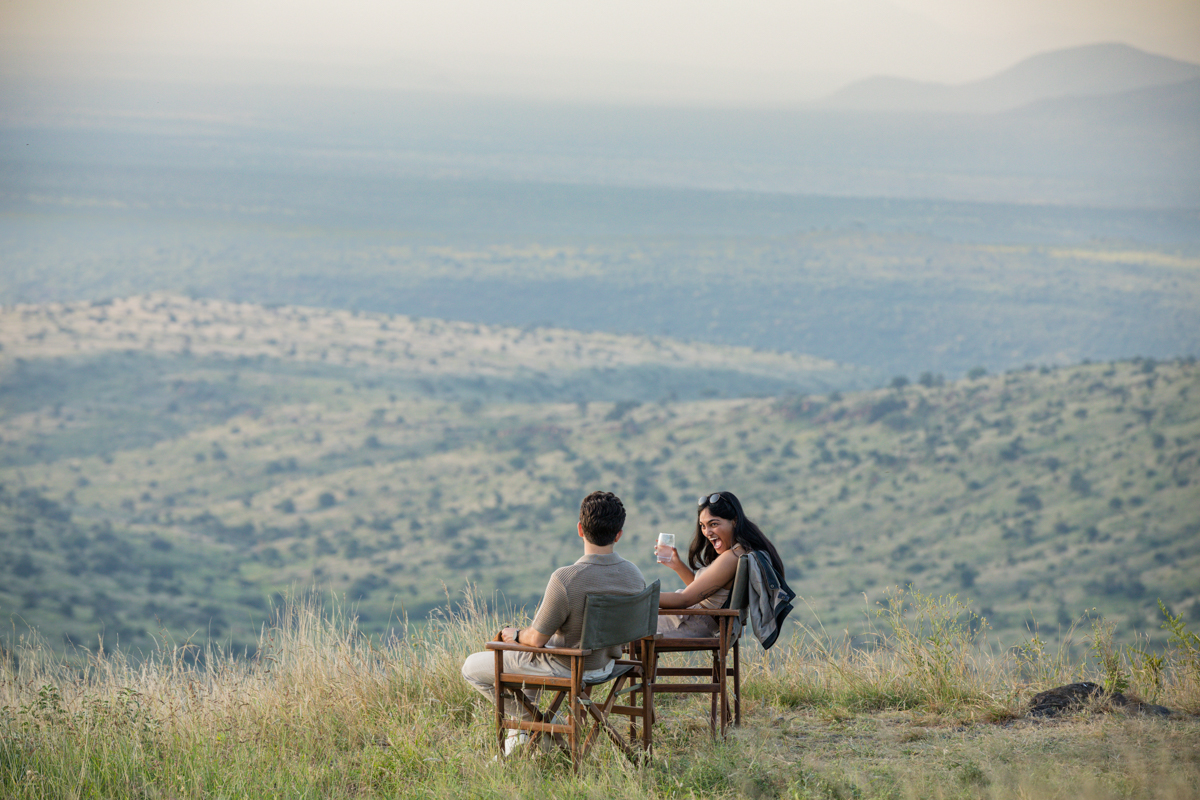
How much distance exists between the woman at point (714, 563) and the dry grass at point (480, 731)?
0.55 metres

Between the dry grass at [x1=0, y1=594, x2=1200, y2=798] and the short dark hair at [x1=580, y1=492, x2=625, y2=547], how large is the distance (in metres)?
0.94

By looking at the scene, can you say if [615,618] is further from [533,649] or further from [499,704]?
[499,704]

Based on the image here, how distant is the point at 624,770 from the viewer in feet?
14.4

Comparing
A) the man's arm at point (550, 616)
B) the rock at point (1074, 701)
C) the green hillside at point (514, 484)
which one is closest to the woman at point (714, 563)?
the man's arm at point (550, 616)

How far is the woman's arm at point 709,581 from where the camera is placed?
197 inches

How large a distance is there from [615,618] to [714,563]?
32.2 inches

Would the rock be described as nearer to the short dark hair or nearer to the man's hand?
the short dark hair

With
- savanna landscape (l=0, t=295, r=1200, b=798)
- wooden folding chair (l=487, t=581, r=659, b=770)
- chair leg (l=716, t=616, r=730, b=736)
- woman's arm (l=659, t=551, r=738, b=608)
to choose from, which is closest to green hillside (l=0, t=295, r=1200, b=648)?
savanna landscape (l=0, t=295, r=1200, b=798)

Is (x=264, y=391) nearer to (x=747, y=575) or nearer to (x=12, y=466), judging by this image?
(x=12, y=466)

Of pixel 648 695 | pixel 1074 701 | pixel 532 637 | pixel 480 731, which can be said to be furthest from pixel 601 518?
pixel 1074 701

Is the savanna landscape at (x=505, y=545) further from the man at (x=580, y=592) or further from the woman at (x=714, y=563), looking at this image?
the woman at (x=714, y=563)

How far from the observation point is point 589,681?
4.50 meters

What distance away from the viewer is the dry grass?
4461mm

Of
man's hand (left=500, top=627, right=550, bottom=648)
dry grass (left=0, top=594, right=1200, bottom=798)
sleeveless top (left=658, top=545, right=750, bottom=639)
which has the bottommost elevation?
dry grass (left=0, top=594, right=1200, bottom=798)
